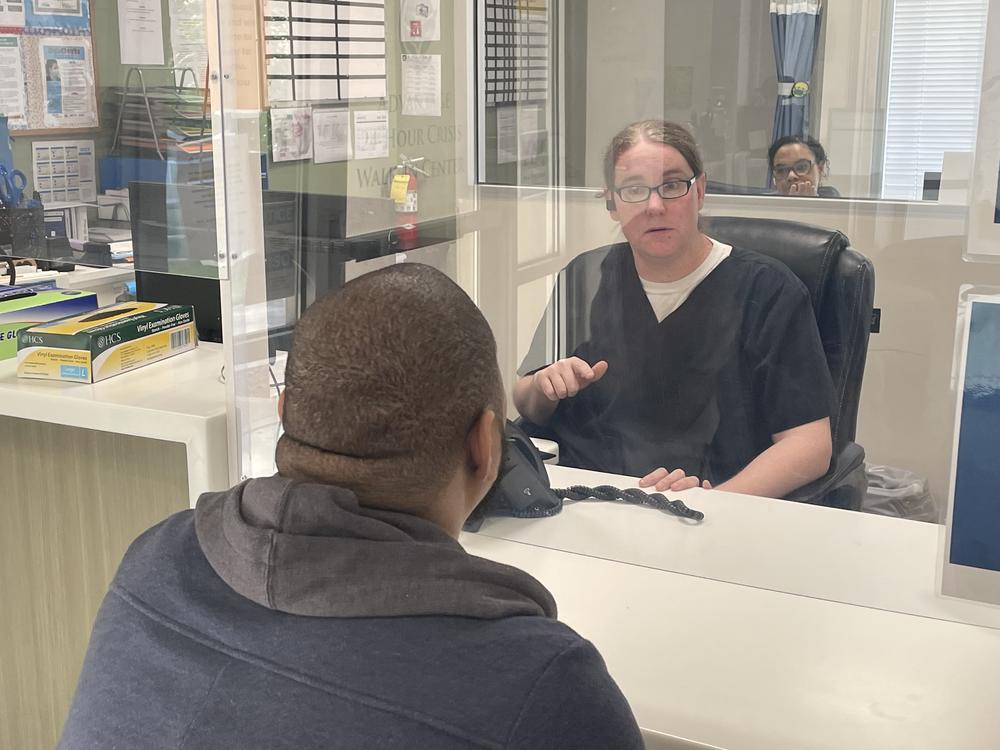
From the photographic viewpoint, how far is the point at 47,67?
6.93 ft

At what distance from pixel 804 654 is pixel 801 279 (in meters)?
0.42

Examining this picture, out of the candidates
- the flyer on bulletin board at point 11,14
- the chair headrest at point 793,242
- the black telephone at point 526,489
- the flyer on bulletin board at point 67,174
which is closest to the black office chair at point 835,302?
the chair headrest at point 793,242

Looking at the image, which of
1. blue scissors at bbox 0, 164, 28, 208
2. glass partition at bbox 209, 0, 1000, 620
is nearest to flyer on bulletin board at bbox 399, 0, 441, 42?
glass partition at bbox 209, 0, 1000, 620

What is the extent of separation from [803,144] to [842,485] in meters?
0.40

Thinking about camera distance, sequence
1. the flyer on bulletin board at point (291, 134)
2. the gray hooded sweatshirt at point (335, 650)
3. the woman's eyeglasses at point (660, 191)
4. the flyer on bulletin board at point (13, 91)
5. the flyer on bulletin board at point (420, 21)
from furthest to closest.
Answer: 1. the flyer on bulletin board at point (13, 91)
2. the flyer on bulletin board at point (291, 134)
3. the flyer on bulletin board at point (420, 21)
4. the woman's eyeglasses at point (660, 191)
5. the gray hooded sweatshirt at point (335, 650)

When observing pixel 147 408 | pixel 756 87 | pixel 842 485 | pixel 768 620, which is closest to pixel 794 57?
pixel 756 87

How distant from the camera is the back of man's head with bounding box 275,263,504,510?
84 cm

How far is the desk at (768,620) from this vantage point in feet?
3.49

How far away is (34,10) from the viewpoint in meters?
2.08

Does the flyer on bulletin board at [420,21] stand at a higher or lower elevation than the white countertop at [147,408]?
higher

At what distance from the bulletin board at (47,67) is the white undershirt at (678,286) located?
43.9 inches

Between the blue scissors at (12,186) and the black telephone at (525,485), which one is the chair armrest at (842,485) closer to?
the black telephone at (525,485)

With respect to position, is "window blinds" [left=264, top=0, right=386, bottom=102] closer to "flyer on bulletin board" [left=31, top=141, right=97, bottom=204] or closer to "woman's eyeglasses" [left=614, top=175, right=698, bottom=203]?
"woman's eyeglasses" [left=614, top=175, right=698, bottom=203]

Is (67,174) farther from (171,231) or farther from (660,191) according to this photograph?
(660,191)
